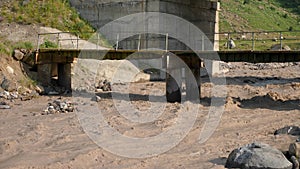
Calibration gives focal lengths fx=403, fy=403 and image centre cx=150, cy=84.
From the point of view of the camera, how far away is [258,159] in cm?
805

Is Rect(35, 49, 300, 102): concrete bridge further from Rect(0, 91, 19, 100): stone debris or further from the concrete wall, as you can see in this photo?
the concrete wall

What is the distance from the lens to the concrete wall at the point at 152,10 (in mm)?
27422

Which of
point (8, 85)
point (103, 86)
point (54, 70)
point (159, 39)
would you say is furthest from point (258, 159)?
point (159, 39)

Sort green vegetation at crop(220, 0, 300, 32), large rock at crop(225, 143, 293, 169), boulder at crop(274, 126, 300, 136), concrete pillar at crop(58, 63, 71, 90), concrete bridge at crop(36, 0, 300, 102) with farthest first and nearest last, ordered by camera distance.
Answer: green vegetation at crop(220, 0, 300, 32) → concrete pillar at crop(58, 63, 71, 90) → concrete bridge at crop(36, 0, 300, 102) → boulder at crop(274, 126, 300, 136) → large rock at crop(225, 143, 293, 169)

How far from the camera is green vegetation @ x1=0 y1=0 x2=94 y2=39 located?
28.5m

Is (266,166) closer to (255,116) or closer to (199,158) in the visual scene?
(199,158)

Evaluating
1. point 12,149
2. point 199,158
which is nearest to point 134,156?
point 199,158

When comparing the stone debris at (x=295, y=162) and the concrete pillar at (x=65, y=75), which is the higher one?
the concrete pillar at (x=65, y=75)

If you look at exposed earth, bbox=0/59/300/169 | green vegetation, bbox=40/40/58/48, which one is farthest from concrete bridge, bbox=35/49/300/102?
green vegetation, bbox=40/40/58/48

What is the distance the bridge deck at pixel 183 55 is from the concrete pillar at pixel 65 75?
2.07 feet

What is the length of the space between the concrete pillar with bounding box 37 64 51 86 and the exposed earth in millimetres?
2277

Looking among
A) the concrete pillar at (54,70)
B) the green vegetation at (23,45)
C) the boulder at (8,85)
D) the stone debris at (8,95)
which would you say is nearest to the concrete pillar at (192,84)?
the stone debris at (8,95)

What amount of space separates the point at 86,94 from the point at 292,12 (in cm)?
6658

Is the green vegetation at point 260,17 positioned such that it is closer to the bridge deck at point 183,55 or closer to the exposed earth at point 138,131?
the bridge deck at point 183,55
